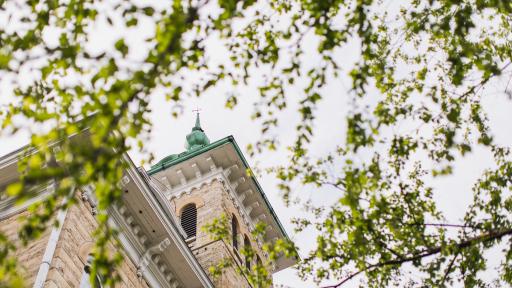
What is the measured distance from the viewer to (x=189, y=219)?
23.3 metres

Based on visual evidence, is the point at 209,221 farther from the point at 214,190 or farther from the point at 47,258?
the point at 47,258

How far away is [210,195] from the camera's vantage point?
23031 mm

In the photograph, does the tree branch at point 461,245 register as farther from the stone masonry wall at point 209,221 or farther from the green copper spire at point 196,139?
the green copper spire at point 196,139

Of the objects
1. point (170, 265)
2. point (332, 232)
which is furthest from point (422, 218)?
point (170, 265)

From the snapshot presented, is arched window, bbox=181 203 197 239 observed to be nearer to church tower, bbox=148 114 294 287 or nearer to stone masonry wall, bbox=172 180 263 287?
church tower, bbox=148 114 294 287

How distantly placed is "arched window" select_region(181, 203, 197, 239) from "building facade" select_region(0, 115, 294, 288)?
0.04 metres

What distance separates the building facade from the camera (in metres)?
10.8

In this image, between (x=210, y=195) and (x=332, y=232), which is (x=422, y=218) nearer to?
(x=332, y=232)

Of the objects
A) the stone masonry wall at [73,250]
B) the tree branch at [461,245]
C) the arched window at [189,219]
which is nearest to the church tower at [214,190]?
the arched window at [189,219]

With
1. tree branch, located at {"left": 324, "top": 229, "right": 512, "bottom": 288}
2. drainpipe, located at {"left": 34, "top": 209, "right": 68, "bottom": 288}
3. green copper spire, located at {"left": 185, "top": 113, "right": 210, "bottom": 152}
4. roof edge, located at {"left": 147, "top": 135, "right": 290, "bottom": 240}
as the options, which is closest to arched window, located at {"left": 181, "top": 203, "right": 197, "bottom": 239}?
roof edge, located at {"left": 147, "top": 135, "right": 290, "bottom": 240}

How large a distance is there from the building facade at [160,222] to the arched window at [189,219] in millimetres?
39

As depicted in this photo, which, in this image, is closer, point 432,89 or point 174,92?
point 174,92

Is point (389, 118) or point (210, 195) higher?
point (210, 195)

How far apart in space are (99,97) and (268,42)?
285 cm
